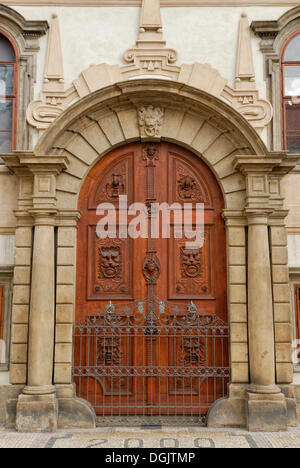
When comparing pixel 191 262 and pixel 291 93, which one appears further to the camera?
pixel 291 93

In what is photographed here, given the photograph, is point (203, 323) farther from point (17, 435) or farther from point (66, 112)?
point (66, 112)

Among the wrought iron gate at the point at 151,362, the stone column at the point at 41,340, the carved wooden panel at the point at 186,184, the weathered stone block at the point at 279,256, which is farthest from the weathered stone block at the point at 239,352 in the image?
the stone column at the point at 41,340

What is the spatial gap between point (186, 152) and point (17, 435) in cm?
485

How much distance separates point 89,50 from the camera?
312 inches

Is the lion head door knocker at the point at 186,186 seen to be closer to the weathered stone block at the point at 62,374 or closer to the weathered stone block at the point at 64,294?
the weathered stone block at the point at 64,294

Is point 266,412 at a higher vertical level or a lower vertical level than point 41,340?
lower

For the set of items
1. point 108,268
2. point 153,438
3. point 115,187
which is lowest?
point 153,438

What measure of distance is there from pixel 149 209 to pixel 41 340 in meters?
2.53

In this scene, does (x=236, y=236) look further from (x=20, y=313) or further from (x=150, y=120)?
(x=20, y=313)

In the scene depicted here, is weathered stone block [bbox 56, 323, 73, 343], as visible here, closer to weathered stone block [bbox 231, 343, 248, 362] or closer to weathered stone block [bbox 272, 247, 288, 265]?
weathered stone block [bbox 231, 343, 248, 362]

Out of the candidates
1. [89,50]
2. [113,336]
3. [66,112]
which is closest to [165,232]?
[113,336]

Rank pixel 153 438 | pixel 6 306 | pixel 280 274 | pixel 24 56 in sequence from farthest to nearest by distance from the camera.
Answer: pixel 24 56, pixel 6 306, pixel 280 274, pixel 153 438

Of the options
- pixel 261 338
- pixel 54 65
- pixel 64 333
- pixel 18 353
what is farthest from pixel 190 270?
pixel 54 65

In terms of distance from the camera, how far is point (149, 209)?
25.4ft
